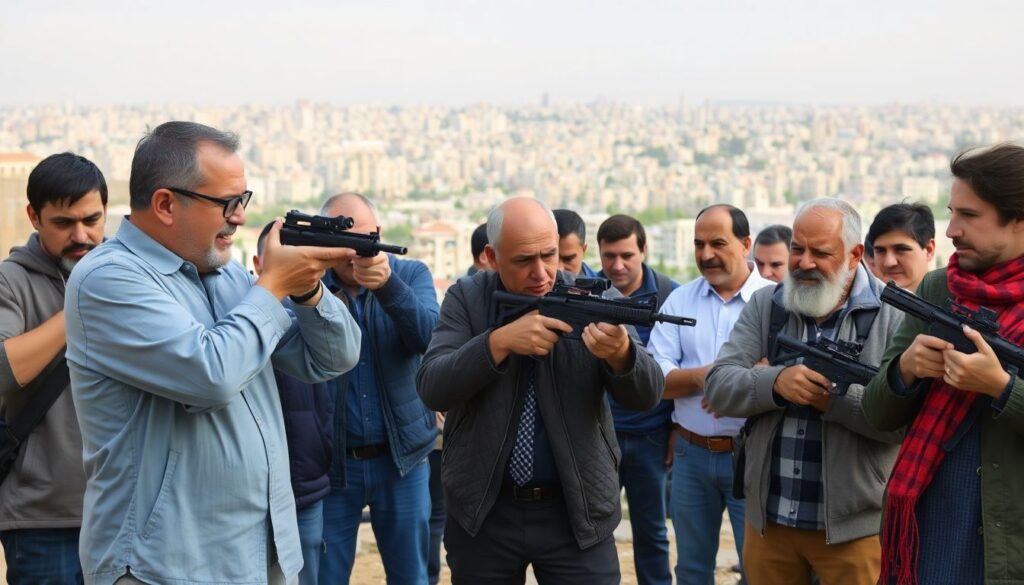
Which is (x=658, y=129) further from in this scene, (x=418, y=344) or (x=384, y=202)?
(x=418, y=344)

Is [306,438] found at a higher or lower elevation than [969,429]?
lower

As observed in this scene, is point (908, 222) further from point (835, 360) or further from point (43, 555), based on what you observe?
point (43, 555)

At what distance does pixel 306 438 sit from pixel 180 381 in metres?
1.78

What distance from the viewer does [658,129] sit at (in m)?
128

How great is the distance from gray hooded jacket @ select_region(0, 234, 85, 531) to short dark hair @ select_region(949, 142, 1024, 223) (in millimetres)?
2894

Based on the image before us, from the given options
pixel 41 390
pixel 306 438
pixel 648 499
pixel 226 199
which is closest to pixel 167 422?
pixel 226 199

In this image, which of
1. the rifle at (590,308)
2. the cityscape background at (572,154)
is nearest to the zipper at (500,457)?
the rifle at (590,308)

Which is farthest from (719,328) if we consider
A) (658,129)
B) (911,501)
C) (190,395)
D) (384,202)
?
(658,129)

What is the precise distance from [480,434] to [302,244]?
105 cm

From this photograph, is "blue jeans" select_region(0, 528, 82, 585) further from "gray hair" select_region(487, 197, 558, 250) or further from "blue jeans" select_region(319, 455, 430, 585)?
"gray hair" select_region(487, 197, 558, 250)

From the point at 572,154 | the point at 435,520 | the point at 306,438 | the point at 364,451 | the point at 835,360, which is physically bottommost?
the point at 572,154

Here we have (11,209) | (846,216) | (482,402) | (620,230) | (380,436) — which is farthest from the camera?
(11,209)

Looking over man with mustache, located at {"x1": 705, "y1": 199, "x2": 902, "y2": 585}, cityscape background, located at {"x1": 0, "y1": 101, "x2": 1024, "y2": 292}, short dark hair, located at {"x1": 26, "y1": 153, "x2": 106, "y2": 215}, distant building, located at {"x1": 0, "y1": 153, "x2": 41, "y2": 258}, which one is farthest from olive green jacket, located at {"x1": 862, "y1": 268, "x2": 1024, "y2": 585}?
cityscape background, located at {"x1": 0, "y1": 101, "x2": 1024, "y2": 292}

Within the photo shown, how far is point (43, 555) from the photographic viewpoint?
3541 mm
